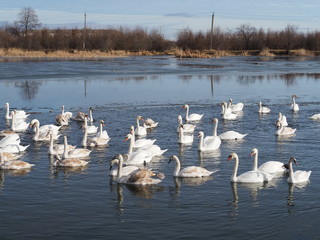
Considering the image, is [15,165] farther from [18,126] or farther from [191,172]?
[18,126]

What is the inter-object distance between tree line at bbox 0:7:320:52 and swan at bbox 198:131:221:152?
58226 millimetres

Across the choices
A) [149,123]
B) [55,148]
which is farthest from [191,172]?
[149,123]

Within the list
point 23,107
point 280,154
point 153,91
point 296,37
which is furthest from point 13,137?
point 296,37

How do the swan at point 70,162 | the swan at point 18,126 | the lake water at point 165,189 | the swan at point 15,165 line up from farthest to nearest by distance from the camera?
the swan at point 18,126 < the swan at point 70,162 < the swan at point 15,165 < the lake water at point 165,189

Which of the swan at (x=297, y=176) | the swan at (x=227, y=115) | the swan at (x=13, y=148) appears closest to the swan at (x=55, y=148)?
the swan at (x=13, y=148)

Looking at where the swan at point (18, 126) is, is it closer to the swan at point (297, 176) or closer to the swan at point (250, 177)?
the swan at point (250, 177)

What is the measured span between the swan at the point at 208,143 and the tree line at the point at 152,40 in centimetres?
5823

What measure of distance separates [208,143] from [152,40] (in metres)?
70.1

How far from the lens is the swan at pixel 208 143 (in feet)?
51.7

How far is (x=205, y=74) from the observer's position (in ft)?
138

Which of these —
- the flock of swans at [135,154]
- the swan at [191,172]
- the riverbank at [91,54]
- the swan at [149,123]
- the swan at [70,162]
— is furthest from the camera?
the riverbank at [91,54]

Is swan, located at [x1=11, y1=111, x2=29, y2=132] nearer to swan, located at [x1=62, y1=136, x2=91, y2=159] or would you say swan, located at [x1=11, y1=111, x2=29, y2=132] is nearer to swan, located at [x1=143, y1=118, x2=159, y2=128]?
swan, located at [x1=143, y1=118, x2=159, y2=128]

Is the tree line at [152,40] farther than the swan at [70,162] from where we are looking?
Yes

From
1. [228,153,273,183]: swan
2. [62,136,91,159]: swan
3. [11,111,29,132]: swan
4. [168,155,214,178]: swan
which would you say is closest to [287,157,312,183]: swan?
[228,153,273,183]: swan
